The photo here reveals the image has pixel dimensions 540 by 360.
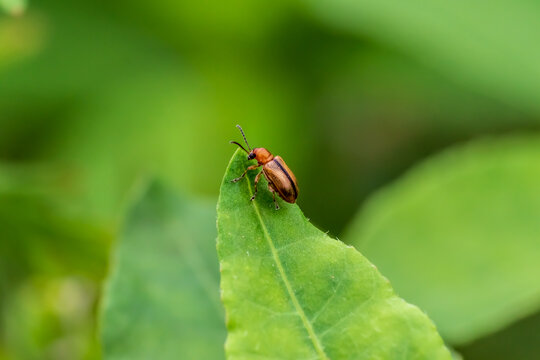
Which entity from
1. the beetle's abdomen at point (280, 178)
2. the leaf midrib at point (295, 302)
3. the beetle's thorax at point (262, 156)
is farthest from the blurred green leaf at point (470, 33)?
the leaf midrib at point (295, 302)

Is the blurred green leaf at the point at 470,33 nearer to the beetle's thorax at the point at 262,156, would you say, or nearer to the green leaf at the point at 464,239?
the green leaf at the point at 464,239

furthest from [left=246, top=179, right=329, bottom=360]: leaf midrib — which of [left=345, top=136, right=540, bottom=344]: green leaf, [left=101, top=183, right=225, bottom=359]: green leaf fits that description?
[left=345, top=136, right=540, bottom=344]: green leaf

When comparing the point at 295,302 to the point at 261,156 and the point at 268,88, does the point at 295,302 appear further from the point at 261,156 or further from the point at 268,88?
the point at 268,88

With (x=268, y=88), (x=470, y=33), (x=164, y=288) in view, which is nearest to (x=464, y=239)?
(x=164, y=288)

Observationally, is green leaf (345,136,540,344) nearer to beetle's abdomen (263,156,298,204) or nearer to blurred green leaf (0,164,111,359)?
beetle's abdomen (263,156,298,204)

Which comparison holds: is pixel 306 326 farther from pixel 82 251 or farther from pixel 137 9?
pixel 137 9
